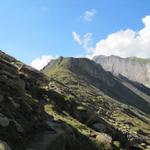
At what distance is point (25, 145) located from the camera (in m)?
19.0

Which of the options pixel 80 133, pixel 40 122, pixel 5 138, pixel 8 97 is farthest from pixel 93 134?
pixel 5 138

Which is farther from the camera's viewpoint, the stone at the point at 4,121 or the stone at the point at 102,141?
the stone at the point at 102,141

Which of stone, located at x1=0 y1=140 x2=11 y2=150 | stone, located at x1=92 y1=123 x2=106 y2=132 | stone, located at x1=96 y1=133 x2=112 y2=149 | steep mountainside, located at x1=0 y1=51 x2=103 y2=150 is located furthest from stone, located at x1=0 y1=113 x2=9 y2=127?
stone, located at x1=92 y1=123 x2=106 y2=132

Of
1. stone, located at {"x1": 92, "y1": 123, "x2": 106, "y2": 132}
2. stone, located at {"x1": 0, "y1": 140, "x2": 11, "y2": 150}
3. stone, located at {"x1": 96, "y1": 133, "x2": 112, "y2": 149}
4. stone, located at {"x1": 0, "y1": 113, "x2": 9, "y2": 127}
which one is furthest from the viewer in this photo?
stone, located at {"x1": 92, "y1": 123, "x2": 106, "y2": 132}

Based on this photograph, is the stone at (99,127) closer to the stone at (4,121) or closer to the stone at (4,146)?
the stone at (4,121)

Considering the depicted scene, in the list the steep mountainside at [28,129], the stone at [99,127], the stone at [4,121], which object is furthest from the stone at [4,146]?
the stone at [99,127]

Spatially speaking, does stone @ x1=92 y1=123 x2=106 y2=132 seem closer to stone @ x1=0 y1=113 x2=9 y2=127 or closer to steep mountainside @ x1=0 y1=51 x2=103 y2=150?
→ steep mountainside @ x1=0 y1=51 x2=103 y2=150

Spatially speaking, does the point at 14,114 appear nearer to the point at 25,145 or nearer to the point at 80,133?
the point at 25,145

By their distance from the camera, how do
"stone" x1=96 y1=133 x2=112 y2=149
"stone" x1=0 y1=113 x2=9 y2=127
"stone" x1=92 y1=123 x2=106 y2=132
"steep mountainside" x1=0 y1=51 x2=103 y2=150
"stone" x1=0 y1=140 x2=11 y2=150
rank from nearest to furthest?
1. "stone" x1=0 y1=140 x2=11 y2=150
2. "stone" x1=0 y1=113 x2=9 y2=127
3. "steep mountainside" x1=0 y1=51 x2=103 y2=150
4. "stone" x1=96 y1=133 x2=112 y2=149
5. "stone" x1=92 y1=123 x2=106 y2=132

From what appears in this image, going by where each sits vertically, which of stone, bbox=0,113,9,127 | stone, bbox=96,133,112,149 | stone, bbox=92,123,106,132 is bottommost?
stone, bbox=0,113,9,127

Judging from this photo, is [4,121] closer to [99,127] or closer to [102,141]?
[102,141]

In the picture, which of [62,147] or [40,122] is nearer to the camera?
[62,147]

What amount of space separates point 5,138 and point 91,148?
842cm

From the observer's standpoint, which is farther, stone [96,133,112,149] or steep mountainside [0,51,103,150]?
stone [96,133,112,149]
